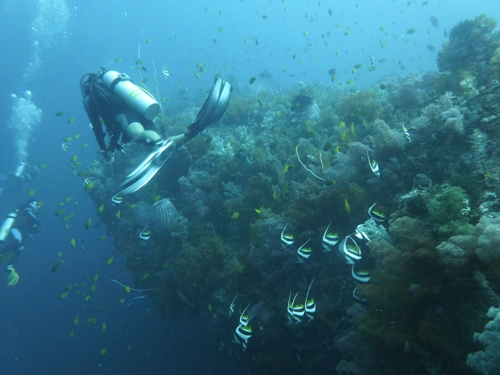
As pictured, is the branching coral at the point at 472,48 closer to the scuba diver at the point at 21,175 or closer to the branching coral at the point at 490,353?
the branching coral at the point at 490,353

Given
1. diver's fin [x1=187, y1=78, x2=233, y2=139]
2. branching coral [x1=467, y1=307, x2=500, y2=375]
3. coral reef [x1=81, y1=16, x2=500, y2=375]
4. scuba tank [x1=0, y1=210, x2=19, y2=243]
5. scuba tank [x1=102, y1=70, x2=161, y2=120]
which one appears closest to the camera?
branching coral [x1=467, y1=307, x2=500, y2=375]

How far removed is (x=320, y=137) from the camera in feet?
26.5

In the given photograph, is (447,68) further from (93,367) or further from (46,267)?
(46,267)

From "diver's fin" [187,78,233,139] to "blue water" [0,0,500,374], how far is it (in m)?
6.93

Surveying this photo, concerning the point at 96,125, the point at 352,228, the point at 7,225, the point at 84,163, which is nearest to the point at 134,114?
the point at 96,125

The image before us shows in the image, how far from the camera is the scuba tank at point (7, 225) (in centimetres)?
1159

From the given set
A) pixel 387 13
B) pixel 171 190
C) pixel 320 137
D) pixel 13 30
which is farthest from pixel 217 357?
pixel 387 13

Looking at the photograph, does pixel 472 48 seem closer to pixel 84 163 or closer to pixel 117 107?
pixel 117 107

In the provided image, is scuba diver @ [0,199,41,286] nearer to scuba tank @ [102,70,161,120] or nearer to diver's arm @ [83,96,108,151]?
diver's arm @ [83,96,108,151]

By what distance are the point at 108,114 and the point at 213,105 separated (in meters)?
2.75

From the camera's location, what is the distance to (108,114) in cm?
642

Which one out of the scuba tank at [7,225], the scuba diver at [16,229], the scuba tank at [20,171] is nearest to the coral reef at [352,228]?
the scuba diver at [16,229]

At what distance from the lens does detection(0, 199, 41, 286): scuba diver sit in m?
11.6

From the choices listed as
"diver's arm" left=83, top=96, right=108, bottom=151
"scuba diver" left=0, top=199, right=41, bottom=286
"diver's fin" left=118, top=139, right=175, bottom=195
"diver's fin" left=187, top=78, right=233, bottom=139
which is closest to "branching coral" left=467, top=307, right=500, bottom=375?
"diver's fin" left=118, top=139, right=175, bottom=195
